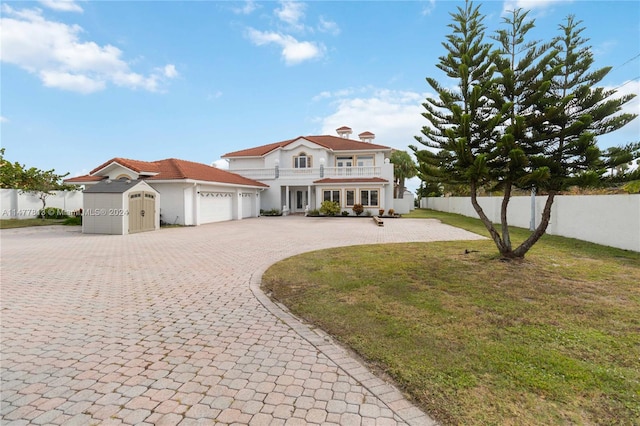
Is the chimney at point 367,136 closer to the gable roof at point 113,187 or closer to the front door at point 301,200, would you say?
the front door at point 301,200

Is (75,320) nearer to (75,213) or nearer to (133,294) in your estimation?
(133,294)

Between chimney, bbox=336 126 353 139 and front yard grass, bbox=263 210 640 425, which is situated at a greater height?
chimney, bbox=336 126 353 139

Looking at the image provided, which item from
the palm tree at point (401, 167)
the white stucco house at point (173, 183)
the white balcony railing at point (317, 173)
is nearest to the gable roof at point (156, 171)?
the white stucco house at point (173, 183)

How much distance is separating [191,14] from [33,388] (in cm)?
1522

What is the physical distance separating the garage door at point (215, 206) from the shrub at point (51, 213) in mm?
13821

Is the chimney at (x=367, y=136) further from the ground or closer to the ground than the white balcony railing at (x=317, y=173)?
further from the ground

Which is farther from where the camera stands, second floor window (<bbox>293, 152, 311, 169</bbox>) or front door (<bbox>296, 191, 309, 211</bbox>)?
front door (<bbox>296, 191, 309, 211</bbox>)

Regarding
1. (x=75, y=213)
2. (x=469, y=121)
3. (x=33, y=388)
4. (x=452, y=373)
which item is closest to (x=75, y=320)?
(x=33, y=388)

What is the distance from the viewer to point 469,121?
25.6 feet

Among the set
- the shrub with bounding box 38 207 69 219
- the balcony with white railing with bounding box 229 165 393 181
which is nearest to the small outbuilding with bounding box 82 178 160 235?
the shrub with bounding box 38 207 69 219

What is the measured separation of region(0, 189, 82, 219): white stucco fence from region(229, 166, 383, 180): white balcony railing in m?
14.9

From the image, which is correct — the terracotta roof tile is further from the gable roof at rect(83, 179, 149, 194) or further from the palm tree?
the palm tree

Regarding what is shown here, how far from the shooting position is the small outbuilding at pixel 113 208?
16719 mm

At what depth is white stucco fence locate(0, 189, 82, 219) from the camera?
24.9 metres
